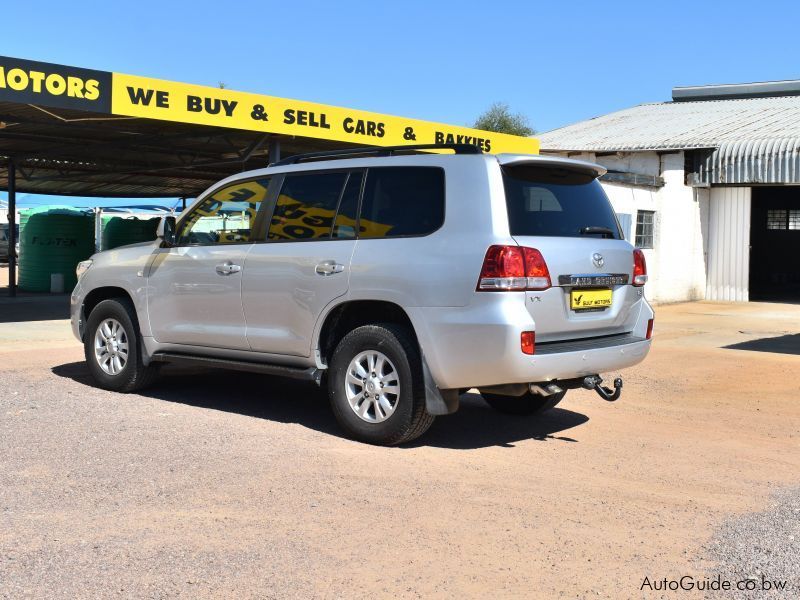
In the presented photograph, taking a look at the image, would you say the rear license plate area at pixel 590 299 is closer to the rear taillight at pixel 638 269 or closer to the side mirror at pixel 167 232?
the rear taillight at pixel 638 269

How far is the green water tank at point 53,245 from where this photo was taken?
71.5 feet

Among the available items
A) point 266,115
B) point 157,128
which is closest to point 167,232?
point 266,115

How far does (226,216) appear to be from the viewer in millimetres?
7676

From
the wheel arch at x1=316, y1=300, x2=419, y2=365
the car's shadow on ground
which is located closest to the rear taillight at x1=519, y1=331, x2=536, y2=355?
the wheel arch at x1=316, y1=300, x2=419, y2=365

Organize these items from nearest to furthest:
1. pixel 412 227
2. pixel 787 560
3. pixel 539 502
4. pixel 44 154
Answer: pixel 787 560 → pixel 539 502 → pixel 412 227 → pixel 44 154

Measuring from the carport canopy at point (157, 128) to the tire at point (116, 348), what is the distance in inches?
183

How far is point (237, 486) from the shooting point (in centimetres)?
538

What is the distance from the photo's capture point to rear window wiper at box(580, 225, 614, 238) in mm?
6547

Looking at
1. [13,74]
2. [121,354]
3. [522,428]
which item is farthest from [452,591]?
[13,74]

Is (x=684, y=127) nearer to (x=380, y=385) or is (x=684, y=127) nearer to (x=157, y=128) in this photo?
(x=157, y=128)

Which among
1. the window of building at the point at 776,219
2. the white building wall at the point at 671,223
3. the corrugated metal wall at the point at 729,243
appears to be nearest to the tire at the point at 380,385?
the white building wall at the point at 671,223

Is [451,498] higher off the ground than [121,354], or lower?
lower

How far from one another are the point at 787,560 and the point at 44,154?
18.4 m

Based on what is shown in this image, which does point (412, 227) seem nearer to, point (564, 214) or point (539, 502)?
point (564, 214)
